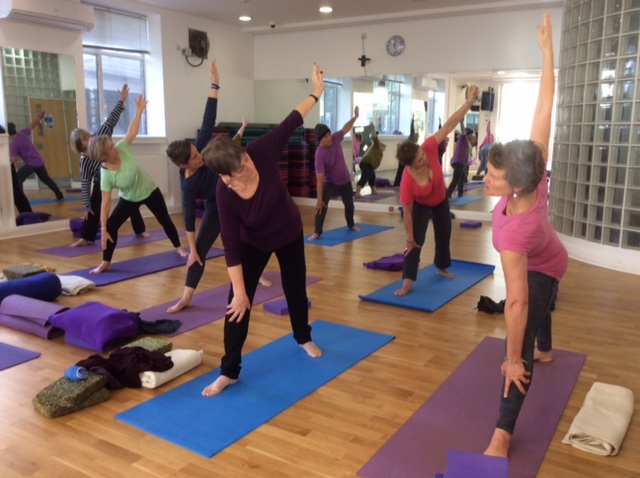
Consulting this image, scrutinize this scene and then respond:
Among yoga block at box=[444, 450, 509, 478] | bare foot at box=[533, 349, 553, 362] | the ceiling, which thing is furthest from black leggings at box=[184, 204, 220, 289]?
the ceiling

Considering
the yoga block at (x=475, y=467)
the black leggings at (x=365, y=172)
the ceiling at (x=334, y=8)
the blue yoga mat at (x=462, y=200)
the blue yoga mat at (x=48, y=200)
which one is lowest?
the yoga block at (x=475, y=467)

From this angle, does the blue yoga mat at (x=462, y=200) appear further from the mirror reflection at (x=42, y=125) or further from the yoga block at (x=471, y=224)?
the mirror reflection at (x=42, y=125)

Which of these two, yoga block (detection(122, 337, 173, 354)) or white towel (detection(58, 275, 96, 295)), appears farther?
white towel (detection(58, 275, 96, 295))

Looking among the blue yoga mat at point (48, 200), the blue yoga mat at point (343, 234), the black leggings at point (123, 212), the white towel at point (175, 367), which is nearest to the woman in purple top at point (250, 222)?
the white towel at point (175, 367)

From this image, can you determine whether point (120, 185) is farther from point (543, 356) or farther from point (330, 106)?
point (330, 106)

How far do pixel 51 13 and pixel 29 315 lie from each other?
3822 mm

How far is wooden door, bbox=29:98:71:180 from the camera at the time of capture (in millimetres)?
5816

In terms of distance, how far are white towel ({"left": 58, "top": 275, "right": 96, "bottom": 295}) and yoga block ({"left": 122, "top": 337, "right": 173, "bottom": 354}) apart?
1210 millimetres

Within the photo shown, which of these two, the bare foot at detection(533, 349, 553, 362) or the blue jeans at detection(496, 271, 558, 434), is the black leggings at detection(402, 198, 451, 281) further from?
the blue jeans at detection(496, 271, 558, 434)

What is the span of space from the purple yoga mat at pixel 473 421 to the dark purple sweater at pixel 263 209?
88cm

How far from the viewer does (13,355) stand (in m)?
2.70

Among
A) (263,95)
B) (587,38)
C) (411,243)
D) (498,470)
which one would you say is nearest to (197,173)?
(411,243)

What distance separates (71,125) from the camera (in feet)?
20.0

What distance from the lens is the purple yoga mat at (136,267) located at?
4.07m
